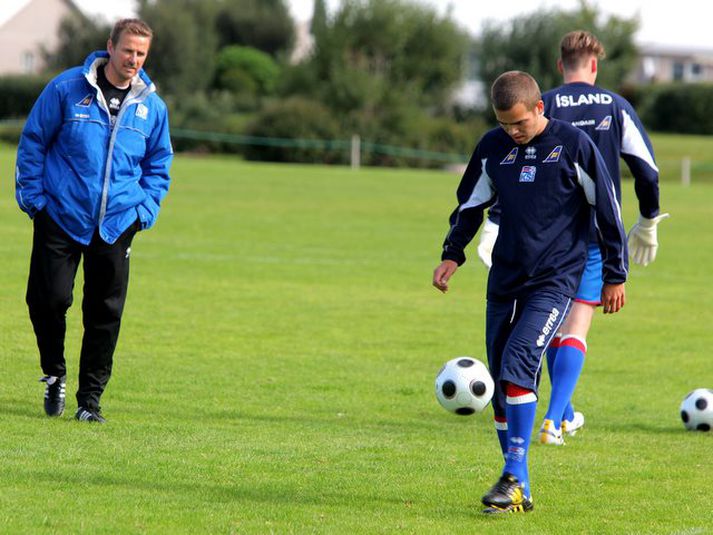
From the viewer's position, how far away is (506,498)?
607 centimetres

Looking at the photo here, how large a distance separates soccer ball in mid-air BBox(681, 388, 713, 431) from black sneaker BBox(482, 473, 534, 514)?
319 cm

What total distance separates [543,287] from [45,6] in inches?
3682

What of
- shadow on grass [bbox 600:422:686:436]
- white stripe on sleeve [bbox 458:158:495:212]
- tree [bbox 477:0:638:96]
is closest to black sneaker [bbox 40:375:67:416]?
white stripe on sleeve [bbox 458:158:495:212]

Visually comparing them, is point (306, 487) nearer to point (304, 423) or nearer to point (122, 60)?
point (304, 423)

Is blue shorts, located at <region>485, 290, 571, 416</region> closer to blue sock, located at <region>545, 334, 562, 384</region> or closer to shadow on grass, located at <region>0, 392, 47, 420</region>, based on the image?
blue sock, located at <region>545, 334, 562, 384</region>

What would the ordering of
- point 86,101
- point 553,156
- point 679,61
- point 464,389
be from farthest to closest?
1. point 679,61
2. point 464,389
3. point 86,101
4. point 553,156

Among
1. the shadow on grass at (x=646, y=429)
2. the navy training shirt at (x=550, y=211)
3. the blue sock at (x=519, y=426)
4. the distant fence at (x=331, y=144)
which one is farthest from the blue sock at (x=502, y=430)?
the distant fence at (x=331, y=144)

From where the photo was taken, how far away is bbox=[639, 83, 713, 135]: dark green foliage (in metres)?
68.9

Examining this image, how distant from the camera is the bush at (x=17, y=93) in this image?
214 ft

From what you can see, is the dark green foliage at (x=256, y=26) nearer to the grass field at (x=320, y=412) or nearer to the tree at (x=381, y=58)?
the tree at (x=381, y=58)

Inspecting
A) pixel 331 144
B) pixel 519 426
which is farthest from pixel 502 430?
pixel 331 144

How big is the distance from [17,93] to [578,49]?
6040 cm

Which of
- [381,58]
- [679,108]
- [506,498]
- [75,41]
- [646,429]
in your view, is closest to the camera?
[506,498]

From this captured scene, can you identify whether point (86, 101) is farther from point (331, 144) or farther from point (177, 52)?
point (177, 52)
